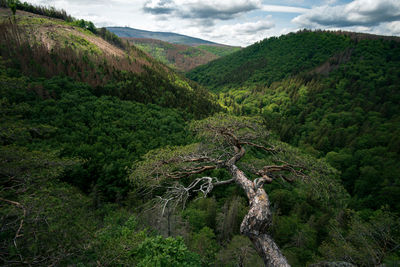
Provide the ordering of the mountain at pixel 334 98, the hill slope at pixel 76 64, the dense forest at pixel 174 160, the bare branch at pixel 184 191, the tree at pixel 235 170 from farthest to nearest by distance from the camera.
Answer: the hill slope at pixel 76 64, the mountain at pixel 334 98, the dense forest at pixel 174 160, the bare branch at pixel 184 191, the tree at pixel 235 170

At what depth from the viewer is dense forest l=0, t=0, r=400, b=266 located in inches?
254

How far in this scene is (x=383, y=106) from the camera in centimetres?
6894

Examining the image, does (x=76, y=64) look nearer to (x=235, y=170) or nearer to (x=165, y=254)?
(x=235, y=170)

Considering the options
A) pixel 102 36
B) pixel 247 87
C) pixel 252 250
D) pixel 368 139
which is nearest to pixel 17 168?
pixel 252 250

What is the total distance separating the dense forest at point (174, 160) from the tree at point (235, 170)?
80mm

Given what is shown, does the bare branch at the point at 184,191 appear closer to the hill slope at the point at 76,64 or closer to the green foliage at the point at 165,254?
the green foliage at the point at 165,254

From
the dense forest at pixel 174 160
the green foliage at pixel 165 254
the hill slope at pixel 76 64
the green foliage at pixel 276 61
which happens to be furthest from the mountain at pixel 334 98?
the hill slope at pixel 76 64

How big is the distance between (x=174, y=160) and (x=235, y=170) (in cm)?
243

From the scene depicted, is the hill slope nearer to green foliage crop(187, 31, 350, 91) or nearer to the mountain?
the mountain

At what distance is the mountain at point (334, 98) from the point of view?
144ft

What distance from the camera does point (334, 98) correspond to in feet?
289

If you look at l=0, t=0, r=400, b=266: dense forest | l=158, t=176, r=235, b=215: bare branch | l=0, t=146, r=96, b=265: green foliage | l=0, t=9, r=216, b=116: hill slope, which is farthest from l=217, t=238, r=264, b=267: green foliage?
l=0, t=9, r=216, b=116: hill slope

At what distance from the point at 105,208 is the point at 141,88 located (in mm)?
45332

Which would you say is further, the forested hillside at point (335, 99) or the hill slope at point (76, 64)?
the hill slope at point (76, 64)
